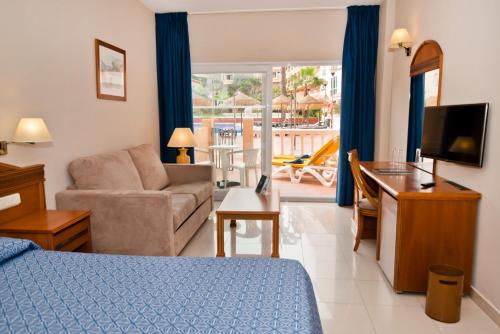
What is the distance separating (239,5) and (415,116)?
2.63 meters

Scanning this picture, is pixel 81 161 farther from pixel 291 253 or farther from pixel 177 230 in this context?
pixel 291 253

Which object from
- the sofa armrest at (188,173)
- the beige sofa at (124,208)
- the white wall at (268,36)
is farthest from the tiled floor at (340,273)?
the white wall at (268,36)

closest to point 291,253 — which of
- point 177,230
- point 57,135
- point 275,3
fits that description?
point 177,230

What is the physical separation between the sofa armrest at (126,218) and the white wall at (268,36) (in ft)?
9.61

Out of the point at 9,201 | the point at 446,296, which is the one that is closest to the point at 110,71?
the point at 9,201

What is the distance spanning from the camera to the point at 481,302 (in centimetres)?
239

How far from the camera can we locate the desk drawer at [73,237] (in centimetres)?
226

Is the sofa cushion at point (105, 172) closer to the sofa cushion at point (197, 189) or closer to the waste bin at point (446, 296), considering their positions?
the sofa cushion at point (197, 189)

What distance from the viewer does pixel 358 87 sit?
488cm

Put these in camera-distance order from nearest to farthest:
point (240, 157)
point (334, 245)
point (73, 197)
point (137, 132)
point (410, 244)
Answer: point (410, 244)
point (73, 197)
point (334, 245)
point (137, 132)
point (240, 157)

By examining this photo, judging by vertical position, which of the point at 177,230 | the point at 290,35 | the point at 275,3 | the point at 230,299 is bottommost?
the point at 177,230

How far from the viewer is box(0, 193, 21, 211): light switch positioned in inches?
89.4

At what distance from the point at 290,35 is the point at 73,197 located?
358cm

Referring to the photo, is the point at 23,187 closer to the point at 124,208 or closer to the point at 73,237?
the point at 73,237
